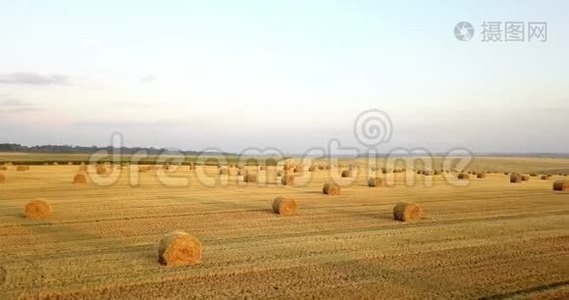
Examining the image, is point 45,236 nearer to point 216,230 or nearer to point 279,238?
point 216,230

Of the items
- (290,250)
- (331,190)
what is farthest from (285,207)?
(331,190)

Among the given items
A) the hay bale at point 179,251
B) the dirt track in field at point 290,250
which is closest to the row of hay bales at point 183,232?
the hay bale at point 179,251

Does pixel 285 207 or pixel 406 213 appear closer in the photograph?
pixel 406 213

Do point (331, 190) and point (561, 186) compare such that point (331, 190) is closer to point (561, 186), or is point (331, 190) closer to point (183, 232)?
point (561, 186)

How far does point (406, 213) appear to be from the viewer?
71.9 feet

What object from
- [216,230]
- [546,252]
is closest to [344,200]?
[216,230]

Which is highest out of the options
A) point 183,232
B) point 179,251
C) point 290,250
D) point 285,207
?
point 183,232

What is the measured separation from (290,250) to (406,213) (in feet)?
25.4

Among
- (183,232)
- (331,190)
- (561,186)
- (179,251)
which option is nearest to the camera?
(179,251)

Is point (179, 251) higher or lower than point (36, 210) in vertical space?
lower

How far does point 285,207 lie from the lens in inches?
919

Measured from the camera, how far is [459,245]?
1655 cm

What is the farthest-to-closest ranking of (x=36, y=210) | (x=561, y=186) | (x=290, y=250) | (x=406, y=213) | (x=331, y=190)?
(x=561, y=186)
(x=331, y=190)
(x=406, y=213)
(x=36, y=210)
(x=290, y=250)

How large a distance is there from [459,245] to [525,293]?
17.4 ft
